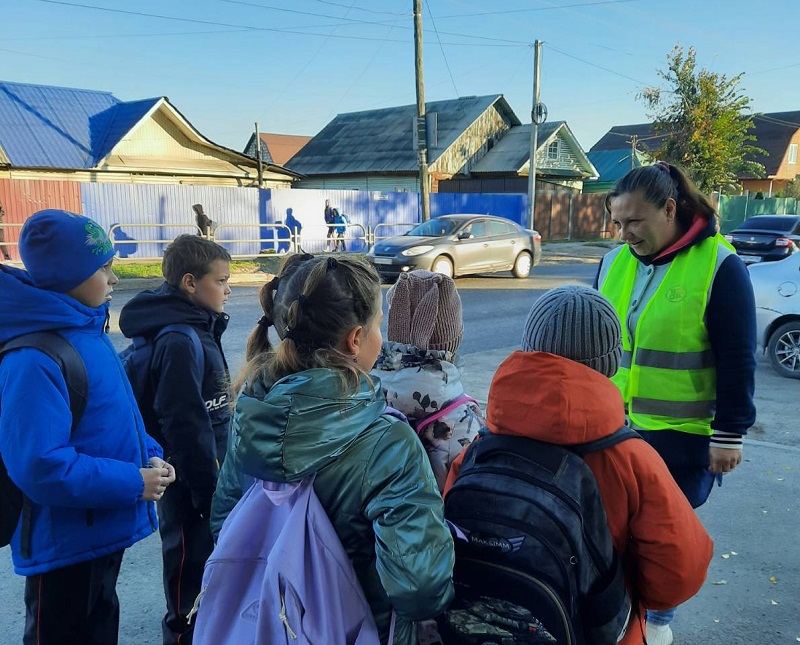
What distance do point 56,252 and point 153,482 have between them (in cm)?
79

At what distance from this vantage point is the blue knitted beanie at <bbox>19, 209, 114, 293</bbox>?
2010 millimetres

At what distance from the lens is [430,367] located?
82.9 inches

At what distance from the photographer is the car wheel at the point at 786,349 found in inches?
291

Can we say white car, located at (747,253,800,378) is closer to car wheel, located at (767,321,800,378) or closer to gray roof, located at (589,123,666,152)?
car wheel, located at (767,321,800,378)

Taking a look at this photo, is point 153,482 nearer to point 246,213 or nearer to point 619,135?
point 246,213

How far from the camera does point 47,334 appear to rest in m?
1.93

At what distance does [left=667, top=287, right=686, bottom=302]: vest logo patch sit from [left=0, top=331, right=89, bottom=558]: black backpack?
2.04 m

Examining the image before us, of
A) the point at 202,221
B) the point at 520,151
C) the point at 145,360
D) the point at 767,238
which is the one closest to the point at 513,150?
the point at 520,151

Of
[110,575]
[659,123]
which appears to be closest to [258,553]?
[110,575]

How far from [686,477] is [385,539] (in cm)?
163

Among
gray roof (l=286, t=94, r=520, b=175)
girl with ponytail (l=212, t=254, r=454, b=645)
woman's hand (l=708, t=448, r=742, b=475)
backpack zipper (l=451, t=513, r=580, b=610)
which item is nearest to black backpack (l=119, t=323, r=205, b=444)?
girl with ponytail (l=212, t=254, r=454, b=645)

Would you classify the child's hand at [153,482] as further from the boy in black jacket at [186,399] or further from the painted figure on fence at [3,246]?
the painted figure on fence at [3,246]

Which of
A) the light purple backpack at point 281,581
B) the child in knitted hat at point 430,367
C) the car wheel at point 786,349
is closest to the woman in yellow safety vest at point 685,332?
the child in knitted hat at point 430,367

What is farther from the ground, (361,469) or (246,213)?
(246,213)
